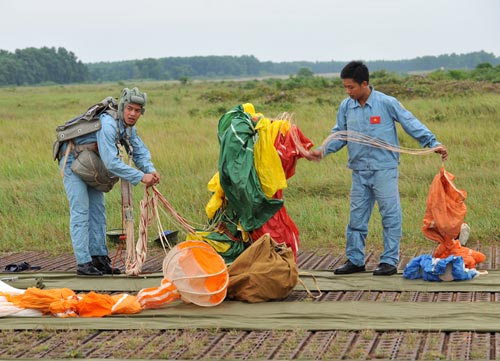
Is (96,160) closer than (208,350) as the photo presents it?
No

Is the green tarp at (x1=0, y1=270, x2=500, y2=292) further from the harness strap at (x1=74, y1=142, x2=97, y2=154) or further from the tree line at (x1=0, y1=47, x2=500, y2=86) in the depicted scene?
the tree line at (x1=0, y1=47, x2=500, y2=86)

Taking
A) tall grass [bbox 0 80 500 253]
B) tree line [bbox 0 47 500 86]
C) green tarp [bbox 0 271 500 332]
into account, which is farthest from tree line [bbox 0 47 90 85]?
green tarp [bbox 0 271 500 332]

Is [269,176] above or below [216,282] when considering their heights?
above

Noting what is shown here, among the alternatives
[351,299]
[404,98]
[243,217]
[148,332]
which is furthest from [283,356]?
[404,98]

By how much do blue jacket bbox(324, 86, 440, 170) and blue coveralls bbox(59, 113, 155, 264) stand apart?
1675mm

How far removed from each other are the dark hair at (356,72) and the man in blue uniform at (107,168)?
1567 millimetres

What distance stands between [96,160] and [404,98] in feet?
51.7

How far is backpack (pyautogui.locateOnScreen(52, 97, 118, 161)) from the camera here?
6.71 metres

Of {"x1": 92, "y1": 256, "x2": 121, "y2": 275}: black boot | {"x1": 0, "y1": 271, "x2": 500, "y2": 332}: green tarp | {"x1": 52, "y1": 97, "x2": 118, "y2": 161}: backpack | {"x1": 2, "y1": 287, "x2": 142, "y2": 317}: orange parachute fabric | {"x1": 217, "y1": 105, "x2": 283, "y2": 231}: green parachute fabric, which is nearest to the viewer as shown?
{"x1": 0, "y1": 271, "x2": 500, "y2": 332}: green tarp

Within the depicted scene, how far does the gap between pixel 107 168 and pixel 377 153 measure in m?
2.09

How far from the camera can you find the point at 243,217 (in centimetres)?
649

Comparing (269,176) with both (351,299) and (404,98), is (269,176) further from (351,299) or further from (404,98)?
(404,98)

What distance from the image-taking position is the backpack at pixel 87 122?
22.0 feet

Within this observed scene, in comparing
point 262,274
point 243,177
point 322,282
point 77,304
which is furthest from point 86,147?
point 322,282
